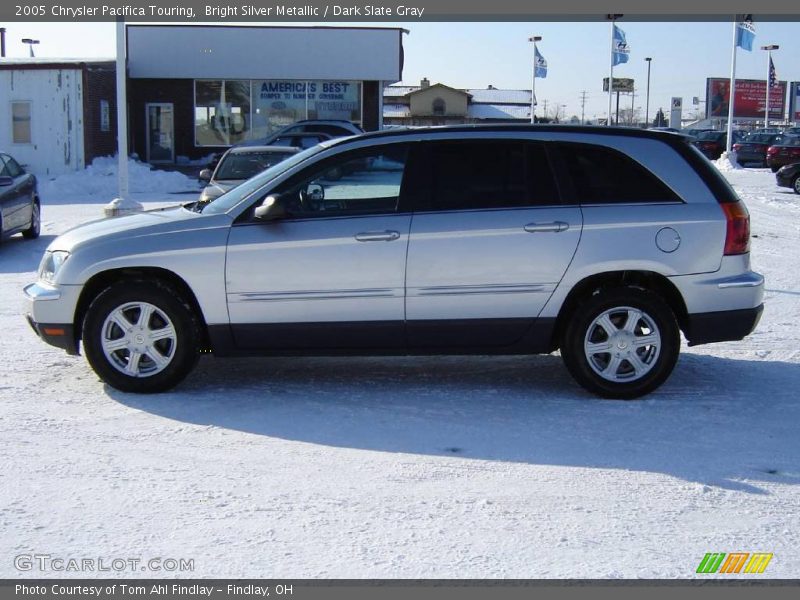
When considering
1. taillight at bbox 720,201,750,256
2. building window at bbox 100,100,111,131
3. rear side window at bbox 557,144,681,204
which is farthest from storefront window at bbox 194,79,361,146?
taillight at bbox 720,201,750,256

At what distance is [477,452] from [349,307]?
1441mm

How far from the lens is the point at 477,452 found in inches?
220

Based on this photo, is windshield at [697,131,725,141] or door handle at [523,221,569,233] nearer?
door handle at [523,221,569,233]

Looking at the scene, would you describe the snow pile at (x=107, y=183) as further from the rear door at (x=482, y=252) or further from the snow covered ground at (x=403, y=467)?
the rear door at (x=482, y=252)

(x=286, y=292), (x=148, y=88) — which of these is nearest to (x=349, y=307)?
(x=286, y=292)

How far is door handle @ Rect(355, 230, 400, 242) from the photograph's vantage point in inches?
254

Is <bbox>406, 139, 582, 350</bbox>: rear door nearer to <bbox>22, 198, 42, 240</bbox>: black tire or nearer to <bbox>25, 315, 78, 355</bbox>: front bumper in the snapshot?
<bbox>25, 315, 78, 355</bbox>: front bumper

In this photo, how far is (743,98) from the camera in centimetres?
10100

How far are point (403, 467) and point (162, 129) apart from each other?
119 ft

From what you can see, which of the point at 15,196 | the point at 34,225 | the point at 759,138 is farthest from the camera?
the point at 759,138

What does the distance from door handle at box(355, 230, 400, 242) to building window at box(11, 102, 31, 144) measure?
26574 millimetres

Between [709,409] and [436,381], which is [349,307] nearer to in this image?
[436,381]

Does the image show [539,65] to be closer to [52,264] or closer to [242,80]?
[242,80]

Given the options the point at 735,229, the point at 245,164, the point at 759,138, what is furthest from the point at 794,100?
the point at 735,229
